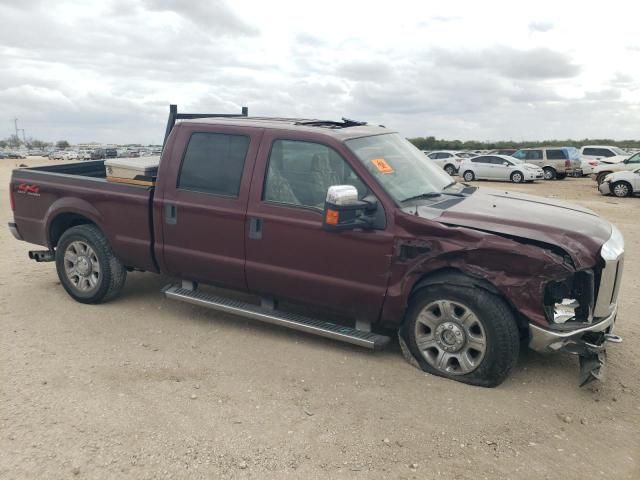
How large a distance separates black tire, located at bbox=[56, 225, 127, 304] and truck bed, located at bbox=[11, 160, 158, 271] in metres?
0.12

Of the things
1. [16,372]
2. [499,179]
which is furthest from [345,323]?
[499,179]

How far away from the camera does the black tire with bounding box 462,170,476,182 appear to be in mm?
28219

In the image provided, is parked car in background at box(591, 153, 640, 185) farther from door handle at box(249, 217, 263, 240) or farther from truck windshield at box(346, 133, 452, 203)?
door handle at box(249, 217, 263, 240)

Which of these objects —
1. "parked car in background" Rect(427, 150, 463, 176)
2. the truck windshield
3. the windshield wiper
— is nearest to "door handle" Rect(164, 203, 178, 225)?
the truck windshield

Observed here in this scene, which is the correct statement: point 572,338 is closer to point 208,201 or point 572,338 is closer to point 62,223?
point 208,201

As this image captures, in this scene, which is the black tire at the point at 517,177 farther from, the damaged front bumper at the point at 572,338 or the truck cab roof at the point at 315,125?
the damaged front bumper at the point at 572,338

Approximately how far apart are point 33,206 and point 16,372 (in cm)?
242

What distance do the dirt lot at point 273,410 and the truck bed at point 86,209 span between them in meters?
0.73

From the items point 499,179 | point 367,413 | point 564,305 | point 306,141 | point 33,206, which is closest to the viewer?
point 367,413

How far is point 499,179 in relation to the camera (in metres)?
27.6

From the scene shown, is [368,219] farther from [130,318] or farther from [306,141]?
[130,318]

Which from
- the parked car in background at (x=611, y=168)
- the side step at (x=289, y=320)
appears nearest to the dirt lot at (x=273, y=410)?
the side step at (x=289, y=320)

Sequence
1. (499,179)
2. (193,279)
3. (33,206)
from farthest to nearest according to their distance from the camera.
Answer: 1. (499,179)
2. (33,206)
3. (193,279)

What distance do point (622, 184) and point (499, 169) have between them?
7.79m
